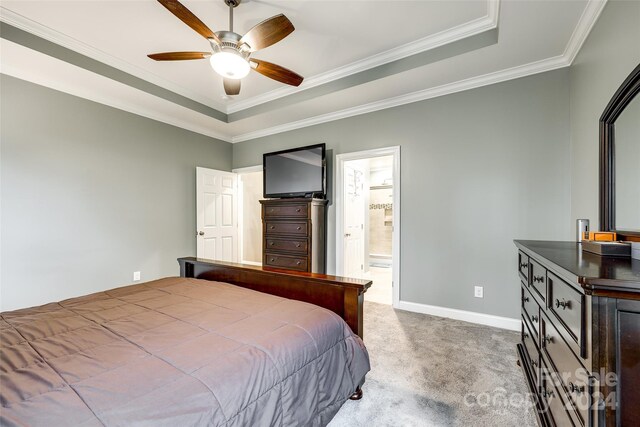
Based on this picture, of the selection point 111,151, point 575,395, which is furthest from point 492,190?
point 111,151

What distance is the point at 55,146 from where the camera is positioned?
9.49 ft

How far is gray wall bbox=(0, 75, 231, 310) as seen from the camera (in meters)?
2.66

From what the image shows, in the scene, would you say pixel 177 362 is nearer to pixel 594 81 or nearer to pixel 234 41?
pixel 234 41

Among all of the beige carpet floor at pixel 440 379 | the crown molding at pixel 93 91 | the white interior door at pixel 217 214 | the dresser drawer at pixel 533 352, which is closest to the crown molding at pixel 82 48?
the crown molding at pixel 93 91

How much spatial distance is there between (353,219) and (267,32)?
277cm

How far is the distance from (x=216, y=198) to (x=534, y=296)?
4.15m

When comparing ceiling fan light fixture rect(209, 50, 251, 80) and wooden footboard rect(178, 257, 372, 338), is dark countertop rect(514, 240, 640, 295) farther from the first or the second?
ceiling fan light fixture rect(209, 50, 251, 80)

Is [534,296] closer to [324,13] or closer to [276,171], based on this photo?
[324,13]

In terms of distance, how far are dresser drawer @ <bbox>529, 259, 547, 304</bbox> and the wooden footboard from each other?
825mm

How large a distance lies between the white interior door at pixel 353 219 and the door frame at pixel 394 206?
83 mm

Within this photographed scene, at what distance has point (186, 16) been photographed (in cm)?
174

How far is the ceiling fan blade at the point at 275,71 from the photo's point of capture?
7.15 feet

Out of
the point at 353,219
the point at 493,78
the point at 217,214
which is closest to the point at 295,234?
the point at 353,219

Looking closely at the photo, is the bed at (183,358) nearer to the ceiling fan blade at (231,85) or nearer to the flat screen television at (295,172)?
the ceiling fan blade at (231,85)
